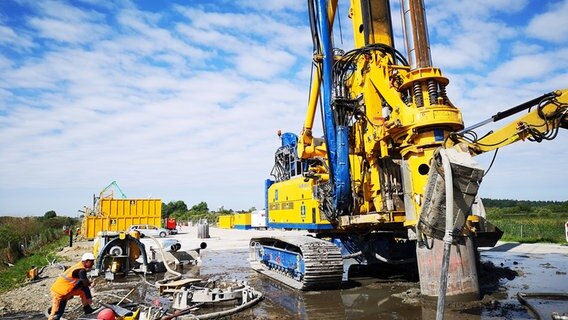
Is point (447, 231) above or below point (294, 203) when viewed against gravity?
below

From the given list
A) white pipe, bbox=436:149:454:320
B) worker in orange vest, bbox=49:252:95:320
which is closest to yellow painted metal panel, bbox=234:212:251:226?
worker in orange vest, bbox=49:252:95:320

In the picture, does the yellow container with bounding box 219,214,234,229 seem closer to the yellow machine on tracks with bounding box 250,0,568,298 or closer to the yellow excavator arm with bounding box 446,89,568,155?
the yellow machine on tracks with bounding box 250,0,568,298

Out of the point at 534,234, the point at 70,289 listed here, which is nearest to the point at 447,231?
the point at 70,289

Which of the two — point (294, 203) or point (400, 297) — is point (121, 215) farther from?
point (400, 297)

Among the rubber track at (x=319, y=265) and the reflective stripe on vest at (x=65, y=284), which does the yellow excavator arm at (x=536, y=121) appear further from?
the reflective stripe on vest at (x=65, y=284)

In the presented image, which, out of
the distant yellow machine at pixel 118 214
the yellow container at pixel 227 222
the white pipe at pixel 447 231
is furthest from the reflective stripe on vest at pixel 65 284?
the yellow container at pixel 227 222

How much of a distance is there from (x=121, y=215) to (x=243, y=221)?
2175 centimetres

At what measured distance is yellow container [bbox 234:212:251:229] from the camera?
153 ft

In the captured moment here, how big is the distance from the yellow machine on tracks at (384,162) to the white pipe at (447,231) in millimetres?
15

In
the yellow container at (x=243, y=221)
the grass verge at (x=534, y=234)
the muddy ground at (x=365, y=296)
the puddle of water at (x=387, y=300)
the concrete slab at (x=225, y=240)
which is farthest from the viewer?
the yellow container at (x=243, y=221)

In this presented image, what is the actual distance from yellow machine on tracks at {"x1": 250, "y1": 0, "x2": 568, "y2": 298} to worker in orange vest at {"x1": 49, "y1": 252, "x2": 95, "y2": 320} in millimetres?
4256

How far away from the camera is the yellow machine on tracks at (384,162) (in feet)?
19.5

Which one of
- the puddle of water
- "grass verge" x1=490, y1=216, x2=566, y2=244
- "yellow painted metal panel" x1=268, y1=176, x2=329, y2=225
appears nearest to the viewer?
the puddle of water

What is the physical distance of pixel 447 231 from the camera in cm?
416
